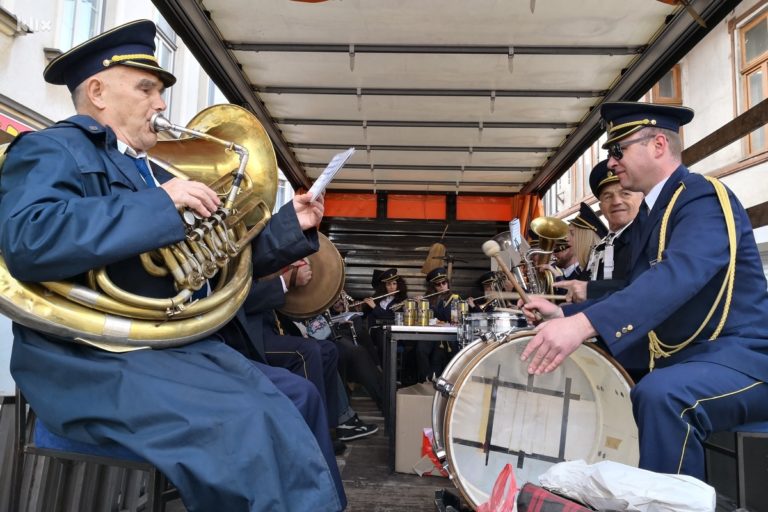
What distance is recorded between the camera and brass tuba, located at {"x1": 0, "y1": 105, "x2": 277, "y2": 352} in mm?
1195

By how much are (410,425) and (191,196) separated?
81.4 inches

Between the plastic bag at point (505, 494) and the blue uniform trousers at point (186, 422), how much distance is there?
38 centimetres

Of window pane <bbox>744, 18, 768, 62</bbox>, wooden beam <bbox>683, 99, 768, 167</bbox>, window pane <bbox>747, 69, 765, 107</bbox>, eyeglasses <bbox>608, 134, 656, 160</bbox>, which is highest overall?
window pane <bbox>744, 18, 768, 62</bbox>

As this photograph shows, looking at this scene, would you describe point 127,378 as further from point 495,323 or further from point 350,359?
point 350,359

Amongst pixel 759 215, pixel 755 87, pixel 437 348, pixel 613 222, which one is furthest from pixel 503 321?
pixel 755 87

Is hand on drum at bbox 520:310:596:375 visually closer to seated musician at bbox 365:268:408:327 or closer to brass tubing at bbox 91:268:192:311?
brass tubing at bbox 91:268:192:311

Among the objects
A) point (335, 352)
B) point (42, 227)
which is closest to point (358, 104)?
point (335, 352)

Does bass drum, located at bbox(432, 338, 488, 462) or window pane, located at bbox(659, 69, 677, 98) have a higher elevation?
window pane, located at bbox(659, 69, 677, 98)

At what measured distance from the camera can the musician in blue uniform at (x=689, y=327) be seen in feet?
4.89

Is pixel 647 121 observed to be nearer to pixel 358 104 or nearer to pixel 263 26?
pixel 263 26

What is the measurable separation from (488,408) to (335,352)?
2.05m

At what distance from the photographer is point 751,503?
1756 mm

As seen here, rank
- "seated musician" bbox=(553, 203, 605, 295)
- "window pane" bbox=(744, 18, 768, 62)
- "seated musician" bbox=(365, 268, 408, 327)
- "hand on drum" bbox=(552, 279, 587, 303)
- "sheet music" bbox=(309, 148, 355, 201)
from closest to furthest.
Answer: "sheet music" bbox=(309, 148, 355, 201) < "hand on drum" bbox=(552, 279, 587, 303) < "seated musician" bbox=(553, 203, 605, 295) < "seated musician" bbox=(365, 268, 408, 327) < "window pane" bbox=(744, 18, 768, 62)

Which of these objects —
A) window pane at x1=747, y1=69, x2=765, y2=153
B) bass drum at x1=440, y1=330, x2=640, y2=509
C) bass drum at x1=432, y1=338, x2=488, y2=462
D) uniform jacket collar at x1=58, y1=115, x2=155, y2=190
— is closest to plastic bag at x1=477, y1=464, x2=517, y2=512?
bass drum at x1=440, y1=330, x2=640, y2=509
